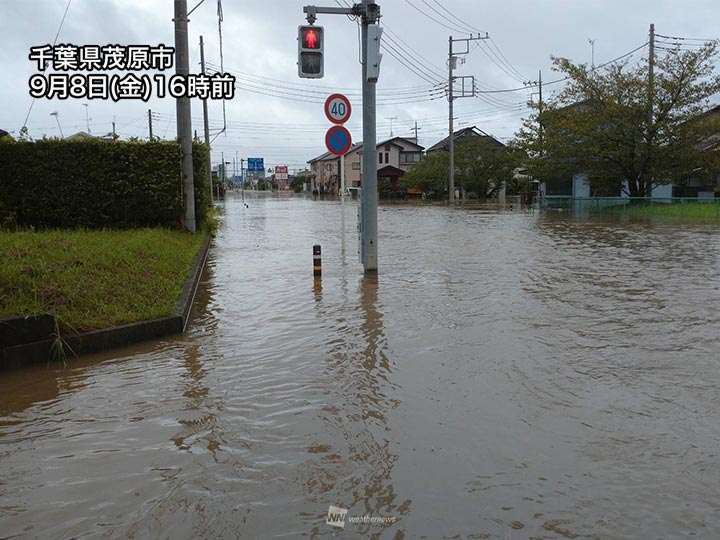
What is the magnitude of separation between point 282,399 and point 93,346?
2.32 m

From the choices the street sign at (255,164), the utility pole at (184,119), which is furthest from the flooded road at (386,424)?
the street sign at (255,164)

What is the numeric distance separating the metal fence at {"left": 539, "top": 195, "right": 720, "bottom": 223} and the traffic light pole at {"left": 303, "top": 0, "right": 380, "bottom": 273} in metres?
18.0

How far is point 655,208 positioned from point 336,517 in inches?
1113

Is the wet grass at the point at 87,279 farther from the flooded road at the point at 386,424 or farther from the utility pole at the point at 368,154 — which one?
the utility pole at the point at 368,154

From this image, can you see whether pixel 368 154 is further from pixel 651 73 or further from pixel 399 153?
pixel 399 153

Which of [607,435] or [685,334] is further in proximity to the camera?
[685,334]

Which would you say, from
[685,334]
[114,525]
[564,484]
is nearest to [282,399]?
[114,525]

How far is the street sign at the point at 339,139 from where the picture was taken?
11039mm

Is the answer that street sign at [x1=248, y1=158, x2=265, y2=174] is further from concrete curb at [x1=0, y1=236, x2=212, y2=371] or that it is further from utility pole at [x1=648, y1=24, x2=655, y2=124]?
concrete curb at [x1=0, y1=236, x2=212, y2=371]

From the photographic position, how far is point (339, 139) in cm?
1108

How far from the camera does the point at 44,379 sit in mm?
5164

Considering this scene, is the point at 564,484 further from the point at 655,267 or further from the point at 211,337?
the point at 655,267

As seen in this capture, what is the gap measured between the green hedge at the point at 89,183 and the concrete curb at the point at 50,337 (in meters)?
7.57

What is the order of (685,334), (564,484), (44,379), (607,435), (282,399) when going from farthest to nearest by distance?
(685,334), (44,379), (282,399), (607,435), (564,484)
